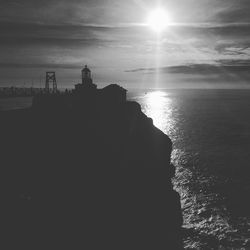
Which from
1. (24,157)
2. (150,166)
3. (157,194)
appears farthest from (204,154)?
(24,157)

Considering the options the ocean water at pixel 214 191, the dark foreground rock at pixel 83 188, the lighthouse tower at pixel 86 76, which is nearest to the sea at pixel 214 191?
the ocean water at pixel 214 191

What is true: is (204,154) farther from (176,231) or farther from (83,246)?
(83,246)

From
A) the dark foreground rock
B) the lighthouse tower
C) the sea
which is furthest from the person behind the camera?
the lighthouse tower

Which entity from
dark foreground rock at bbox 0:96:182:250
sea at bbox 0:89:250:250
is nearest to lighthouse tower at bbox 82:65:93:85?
dark foreground rock at bbox 0:96:182:250

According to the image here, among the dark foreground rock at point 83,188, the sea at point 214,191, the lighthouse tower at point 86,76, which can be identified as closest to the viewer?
the dark foreground rock at point 83,188

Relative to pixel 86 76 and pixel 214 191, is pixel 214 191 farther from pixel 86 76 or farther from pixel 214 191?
pixel 86 76

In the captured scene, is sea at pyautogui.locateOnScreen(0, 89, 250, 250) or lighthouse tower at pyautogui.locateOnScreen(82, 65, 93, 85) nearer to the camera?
sea at pyautogui.locateOnScreen(0, 89, 250, 250)

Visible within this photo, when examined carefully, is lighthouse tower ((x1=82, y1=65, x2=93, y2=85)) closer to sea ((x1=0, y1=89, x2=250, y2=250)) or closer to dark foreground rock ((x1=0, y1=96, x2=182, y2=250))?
dark foreground rock ((x1=0, y1=96, x2=182, y2=250))

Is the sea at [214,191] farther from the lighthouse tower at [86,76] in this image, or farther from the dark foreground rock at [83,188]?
the lighthouse tower at [86,76]
